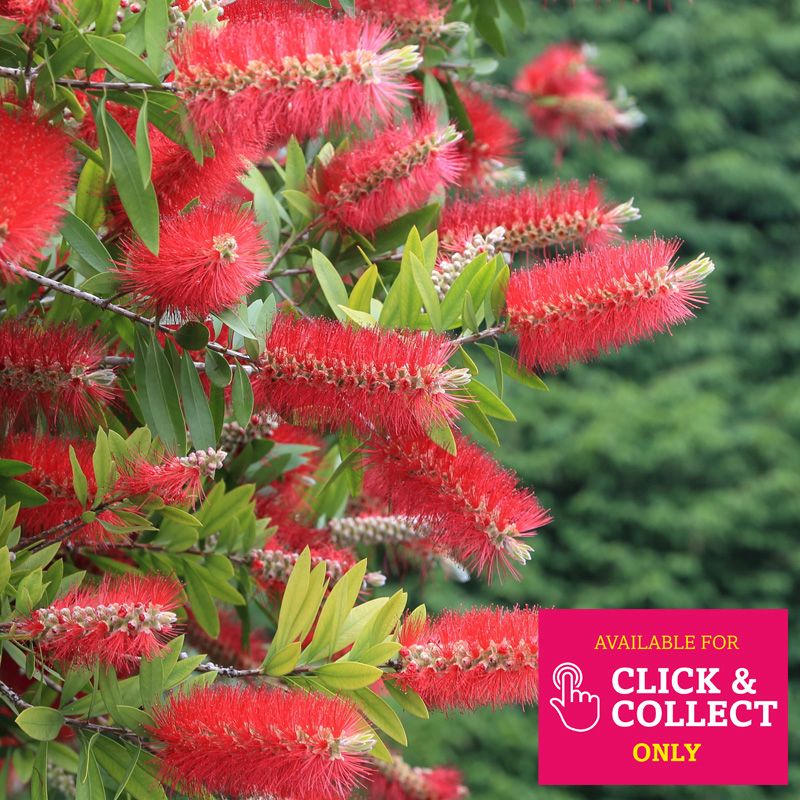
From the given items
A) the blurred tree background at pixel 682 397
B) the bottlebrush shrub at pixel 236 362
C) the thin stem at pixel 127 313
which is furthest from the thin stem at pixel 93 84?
the blurred tree background at pixel 682 397

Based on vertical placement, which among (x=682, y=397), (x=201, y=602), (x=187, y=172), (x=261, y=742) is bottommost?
(x=682, y=397)

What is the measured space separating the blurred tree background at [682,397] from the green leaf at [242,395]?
237 cm

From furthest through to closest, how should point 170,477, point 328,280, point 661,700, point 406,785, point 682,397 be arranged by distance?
point 682,397 → point 406,785 → point 661,700 → point 328,280 → point 170,477

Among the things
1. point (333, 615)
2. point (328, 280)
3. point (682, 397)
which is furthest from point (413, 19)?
point (682, 397)

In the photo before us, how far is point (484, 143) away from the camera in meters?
1.04

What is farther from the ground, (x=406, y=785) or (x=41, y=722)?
(x=41, y=722)

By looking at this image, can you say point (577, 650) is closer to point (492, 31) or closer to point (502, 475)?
point (502, 475)

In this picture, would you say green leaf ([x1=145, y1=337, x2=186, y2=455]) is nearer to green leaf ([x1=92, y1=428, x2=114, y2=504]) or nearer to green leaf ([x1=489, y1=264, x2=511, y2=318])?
green leaf ([x1=92, y1=428, x2=114, y2=504])

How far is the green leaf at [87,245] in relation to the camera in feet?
2.23

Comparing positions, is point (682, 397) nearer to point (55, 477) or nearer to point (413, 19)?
point (413, 19)

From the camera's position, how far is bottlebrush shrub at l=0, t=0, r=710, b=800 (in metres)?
0.59

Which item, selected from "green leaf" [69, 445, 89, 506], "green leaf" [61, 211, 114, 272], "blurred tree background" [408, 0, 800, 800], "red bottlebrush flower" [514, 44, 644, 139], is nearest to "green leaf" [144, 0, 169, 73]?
"green leaf" [61, 211, 114, 272]

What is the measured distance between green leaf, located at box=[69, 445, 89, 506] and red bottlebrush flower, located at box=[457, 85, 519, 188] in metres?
0.48

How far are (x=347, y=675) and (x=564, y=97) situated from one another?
1.02 meters
